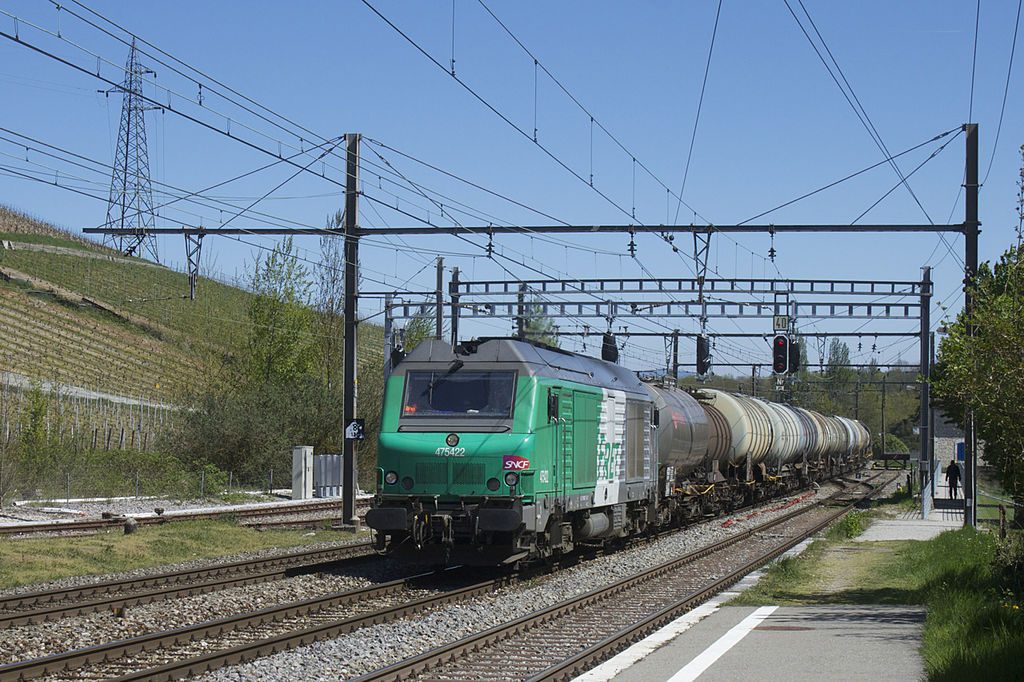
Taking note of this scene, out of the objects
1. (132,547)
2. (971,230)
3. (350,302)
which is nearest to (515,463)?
(132,547)

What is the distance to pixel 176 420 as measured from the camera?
43750 mm

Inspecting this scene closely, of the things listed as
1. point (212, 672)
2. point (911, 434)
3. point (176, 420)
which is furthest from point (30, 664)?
point (911, 434)

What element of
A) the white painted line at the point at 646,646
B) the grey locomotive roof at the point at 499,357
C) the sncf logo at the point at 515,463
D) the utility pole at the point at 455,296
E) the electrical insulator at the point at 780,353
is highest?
the utility pole at the point at 455,296

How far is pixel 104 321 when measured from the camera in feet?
245

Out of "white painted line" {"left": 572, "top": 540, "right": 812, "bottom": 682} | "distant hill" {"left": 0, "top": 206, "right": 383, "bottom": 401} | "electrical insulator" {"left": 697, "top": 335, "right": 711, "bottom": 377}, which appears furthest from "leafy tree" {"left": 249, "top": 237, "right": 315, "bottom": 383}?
"white painted line" {"left": 572, "top": 540, "right": 812, "bottom": 682}

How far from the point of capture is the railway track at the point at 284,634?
427 inches

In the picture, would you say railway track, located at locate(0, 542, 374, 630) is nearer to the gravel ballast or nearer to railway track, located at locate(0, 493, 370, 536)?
the gravel ballast

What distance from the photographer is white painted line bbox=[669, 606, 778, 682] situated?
10.3 metres

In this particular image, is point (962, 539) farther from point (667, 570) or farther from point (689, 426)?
point (689, 426)

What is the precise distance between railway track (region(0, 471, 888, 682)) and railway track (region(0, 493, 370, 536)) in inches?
384

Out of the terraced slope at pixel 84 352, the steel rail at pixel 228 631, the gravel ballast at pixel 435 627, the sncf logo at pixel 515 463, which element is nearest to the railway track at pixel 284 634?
the steel rail at pixel 228 631

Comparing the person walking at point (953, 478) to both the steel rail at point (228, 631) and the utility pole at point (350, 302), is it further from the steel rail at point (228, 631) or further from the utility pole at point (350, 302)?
the steel rail at point (228, 631)

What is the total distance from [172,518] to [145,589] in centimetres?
1150

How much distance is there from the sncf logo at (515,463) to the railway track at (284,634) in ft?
5.77
